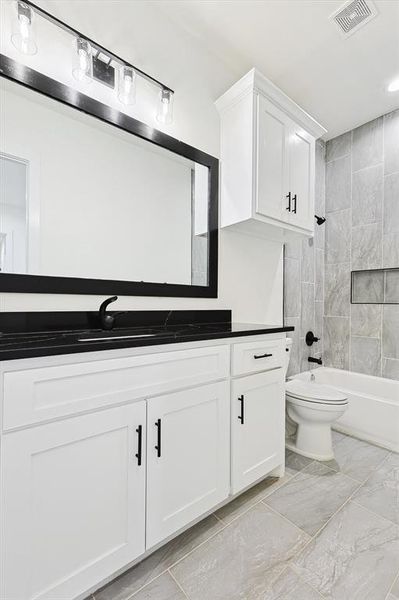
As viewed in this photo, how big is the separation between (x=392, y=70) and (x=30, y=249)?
8.96 ft

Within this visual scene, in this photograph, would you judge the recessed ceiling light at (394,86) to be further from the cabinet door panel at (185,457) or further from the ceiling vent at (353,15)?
the cabinet door panel at (185,457)

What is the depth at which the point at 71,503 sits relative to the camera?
91 cm

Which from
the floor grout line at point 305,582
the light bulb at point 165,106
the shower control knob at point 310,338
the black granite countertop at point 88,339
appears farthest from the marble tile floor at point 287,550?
the light bulb at point 165,106

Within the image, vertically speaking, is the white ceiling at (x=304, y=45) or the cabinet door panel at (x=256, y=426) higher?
the white ceiling at (x=304, y=45)

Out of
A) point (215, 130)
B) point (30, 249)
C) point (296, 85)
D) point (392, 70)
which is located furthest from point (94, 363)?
point (392, 70)

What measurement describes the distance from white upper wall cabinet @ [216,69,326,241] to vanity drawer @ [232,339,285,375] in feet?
2.51

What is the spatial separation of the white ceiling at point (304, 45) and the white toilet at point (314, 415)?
6.53 feet

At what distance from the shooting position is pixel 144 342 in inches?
41.0

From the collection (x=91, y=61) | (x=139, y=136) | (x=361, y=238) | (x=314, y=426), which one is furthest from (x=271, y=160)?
(x=314, y=426)

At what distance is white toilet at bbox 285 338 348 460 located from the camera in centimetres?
188

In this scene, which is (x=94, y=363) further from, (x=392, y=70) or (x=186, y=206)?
(x=392, y=70)

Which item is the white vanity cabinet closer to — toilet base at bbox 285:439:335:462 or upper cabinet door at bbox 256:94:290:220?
toilet base at bbox 285:439:335:462

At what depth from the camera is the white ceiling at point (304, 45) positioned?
166 centimetres

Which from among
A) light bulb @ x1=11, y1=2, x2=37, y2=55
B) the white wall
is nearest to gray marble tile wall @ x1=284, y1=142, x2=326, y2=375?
the white wall
